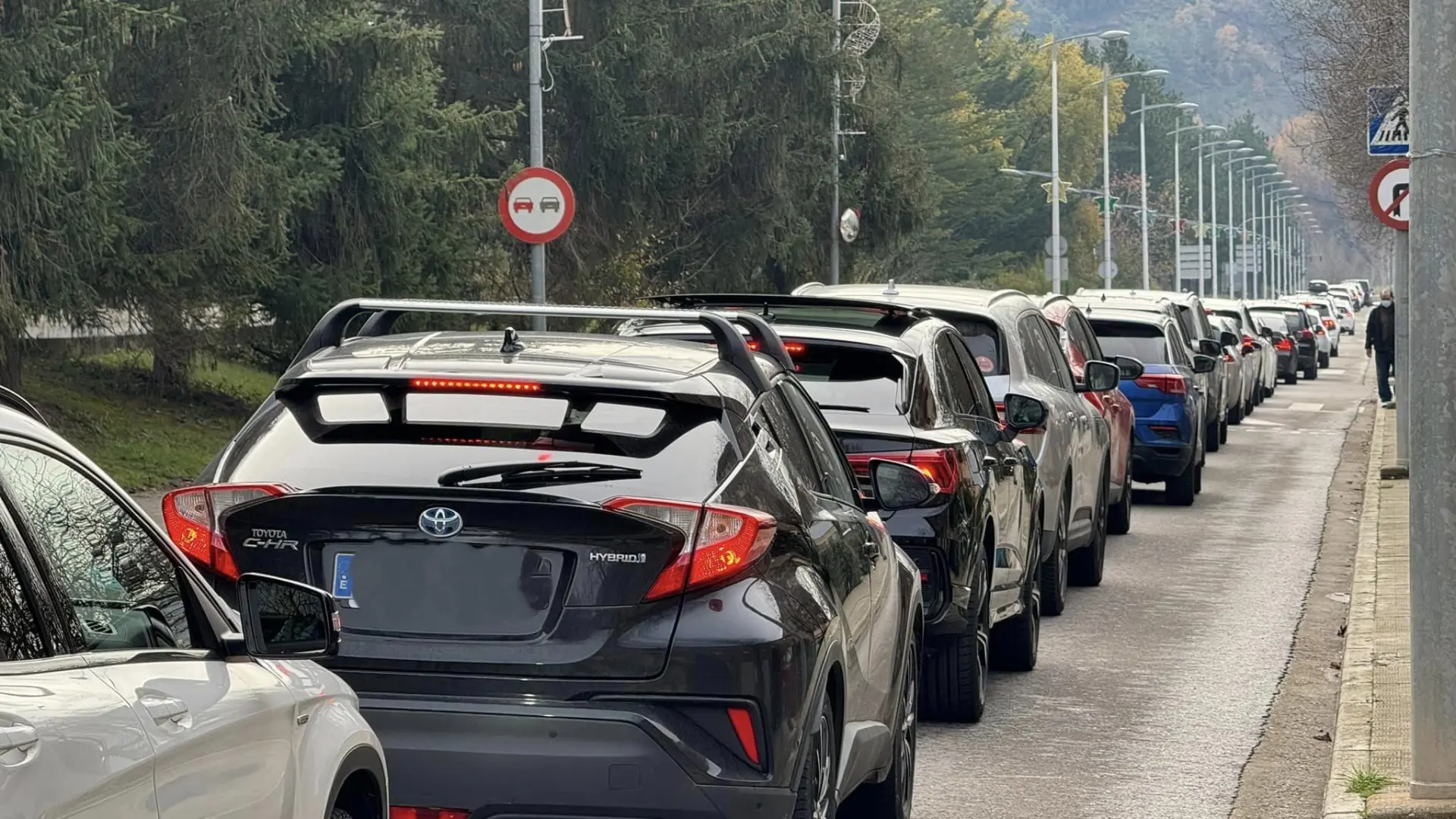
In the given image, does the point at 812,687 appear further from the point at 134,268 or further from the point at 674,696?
the point at 134,268

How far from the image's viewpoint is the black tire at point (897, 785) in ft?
23.6

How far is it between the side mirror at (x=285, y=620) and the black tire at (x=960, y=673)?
18.4ft

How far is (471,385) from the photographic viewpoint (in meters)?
5.90

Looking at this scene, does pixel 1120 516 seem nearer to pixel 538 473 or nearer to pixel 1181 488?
pixel 1181 488

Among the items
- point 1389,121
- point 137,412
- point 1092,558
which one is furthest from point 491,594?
point 137,412

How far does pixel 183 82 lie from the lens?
79.0ft

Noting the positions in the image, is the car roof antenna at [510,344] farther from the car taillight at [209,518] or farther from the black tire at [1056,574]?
the black tire at [1056,574]

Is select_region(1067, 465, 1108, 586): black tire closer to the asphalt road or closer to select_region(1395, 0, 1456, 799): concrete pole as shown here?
the asphalt road

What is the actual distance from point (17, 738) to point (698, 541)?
8.53 feet

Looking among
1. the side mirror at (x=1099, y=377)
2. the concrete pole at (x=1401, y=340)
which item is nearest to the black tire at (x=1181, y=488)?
the concrete pole at (x=1401, y=340)

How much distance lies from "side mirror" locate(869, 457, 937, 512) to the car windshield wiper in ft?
5.92

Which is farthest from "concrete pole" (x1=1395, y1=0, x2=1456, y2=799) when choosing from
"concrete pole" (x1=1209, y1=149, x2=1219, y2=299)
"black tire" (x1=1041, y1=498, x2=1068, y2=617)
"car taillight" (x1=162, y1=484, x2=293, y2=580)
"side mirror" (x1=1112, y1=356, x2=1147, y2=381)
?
"concrete pole" (x1=1209, y1=149, x2=1219, y2=299)

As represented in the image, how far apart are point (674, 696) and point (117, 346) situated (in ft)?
74.6

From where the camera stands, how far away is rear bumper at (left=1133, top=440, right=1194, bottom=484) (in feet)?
69.8
